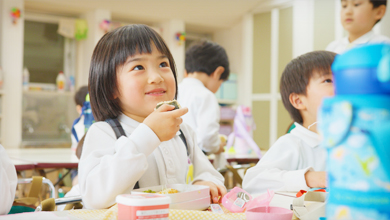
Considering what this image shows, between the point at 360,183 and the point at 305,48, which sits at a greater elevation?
the point at 305,48

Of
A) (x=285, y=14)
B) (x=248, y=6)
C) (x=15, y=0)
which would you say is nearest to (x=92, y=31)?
(x=15, y=0)

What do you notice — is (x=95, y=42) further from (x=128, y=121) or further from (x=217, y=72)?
(x=128, y=121)

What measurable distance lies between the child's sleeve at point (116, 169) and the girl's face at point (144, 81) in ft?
0.64

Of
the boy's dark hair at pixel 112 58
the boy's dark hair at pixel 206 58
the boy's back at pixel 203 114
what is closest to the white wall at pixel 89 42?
the boy's dark hair at pixel 206 58

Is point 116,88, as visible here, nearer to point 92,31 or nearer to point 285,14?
point 92,31

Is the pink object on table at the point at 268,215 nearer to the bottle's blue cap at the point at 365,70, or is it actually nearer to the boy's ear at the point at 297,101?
the bottle's blue cap at the point at 365,70

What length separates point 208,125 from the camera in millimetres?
2451

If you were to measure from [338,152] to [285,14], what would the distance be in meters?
5.61

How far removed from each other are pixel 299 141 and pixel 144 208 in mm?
843

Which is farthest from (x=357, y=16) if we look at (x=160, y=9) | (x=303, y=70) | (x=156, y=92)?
(x=160, y=9)

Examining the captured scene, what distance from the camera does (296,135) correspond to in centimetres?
124

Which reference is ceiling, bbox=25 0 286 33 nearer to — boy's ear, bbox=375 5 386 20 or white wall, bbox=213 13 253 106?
white wall, bbox=213 13 253 106

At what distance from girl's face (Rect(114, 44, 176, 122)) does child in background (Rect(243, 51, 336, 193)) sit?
36 centimetres

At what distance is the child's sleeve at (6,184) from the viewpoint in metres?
0.75
